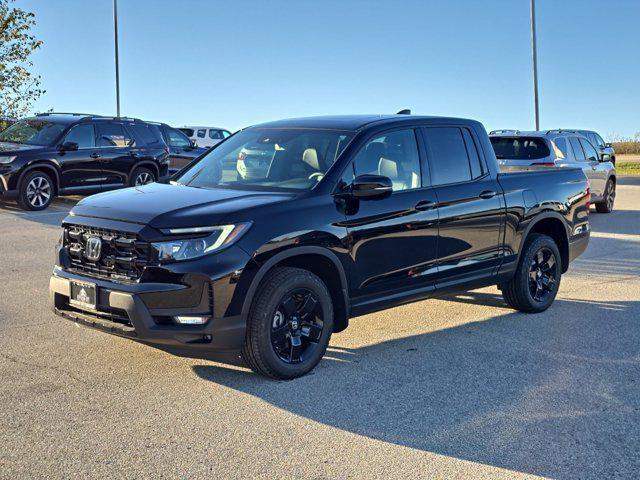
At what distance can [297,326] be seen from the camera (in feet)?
18.2

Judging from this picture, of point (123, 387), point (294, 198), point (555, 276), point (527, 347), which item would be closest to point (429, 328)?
point (527, 347)

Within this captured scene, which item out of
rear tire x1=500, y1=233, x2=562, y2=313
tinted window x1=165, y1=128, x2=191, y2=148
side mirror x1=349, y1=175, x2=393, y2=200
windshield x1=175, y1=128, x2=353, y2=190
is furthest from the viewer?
tinted window x1=165, y1=128, x2=191, y2=148

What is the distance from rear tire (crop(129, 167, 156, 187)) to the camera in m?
18.7

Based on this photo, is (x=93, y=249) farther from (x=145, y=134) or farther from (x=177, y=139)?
(x=177, y=139)

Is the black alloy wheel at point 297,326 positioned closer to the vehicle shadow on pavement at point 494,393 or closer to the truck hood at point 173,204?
the vehicle shadow on pavement at point 494,393

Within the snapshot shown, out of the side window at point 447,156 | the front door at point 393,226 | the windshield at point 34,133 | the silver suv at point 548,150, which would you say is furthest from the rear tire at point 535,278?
the windshield at point 34,133

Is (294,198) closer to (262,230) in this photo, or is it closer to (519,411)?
(262,230)

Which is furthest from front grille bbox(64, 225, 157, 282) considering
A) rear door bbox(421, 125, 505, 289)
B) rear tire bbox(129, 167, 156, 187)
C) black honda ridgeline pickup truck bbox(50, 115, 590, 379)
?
rear tire bbox(129, 167, 156, 187)

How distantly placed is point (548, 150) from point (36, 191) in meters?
10.0

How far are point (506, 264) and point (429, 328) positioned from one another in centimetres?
91

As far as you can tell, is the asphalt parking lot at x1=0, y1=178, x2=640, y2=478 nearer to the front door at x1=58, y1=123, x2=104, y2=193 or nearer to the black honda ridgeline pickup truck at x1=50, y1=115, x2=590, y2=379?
the black honda ridgeline pickup truck at x1=50, y1=115, x2=590, y2=379

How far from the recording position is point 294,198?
5.63 meters

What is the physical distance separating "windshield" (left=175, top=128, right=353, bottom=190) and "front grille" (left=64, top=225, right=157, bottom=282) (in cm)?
109

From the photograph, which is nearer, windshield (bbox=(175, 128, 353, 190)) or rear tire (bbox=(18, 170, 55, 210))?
windshield (bbox=(175, 128, 353, 190))
